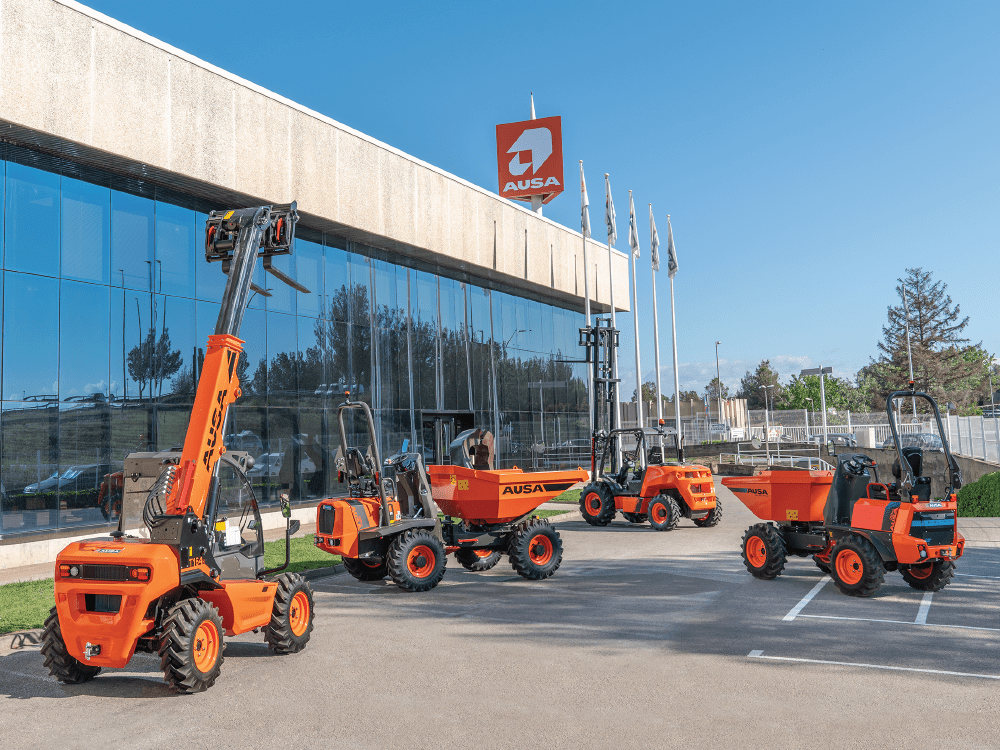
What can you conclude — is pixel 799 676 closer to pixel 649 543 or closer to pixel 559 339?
pixel 649 543

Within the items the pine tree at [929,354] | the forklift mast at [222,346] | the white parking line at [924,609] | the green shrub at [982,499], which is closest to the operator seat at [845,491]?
the white parking line at [924,609]

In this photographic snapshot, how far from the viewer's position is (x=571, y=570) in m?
12.6

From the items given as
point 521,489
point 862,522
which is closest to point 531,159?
point 521,489

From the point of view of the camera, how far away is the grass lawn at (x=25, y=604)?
883 cm

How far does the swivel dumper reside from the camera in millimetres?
10672

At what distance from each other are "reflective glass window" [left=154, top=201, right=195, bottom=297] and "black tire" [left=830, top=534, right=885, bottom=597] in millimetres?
13771

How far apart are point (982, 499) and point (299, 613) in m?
20.5

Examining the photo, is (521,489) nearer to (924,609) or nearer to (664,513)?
(924,609)

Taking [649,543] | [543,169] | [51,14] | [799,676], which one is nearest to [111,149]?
[51,14]

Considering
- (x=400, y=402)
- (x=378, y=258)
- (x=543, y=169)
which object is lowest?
(x=400, y=402)

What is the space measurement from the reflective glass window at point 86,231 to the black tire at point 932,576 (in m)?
14.8

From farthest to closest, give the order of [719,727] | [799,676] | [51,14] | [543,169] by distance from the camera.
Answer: [543,169] < [51,14] < [799,676] < [719,727]

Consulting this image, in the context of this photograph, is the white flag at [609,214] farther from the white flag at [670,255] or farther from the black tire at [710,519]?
the black tire at [710,519]

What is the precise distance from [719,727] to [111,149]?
47.3ft
